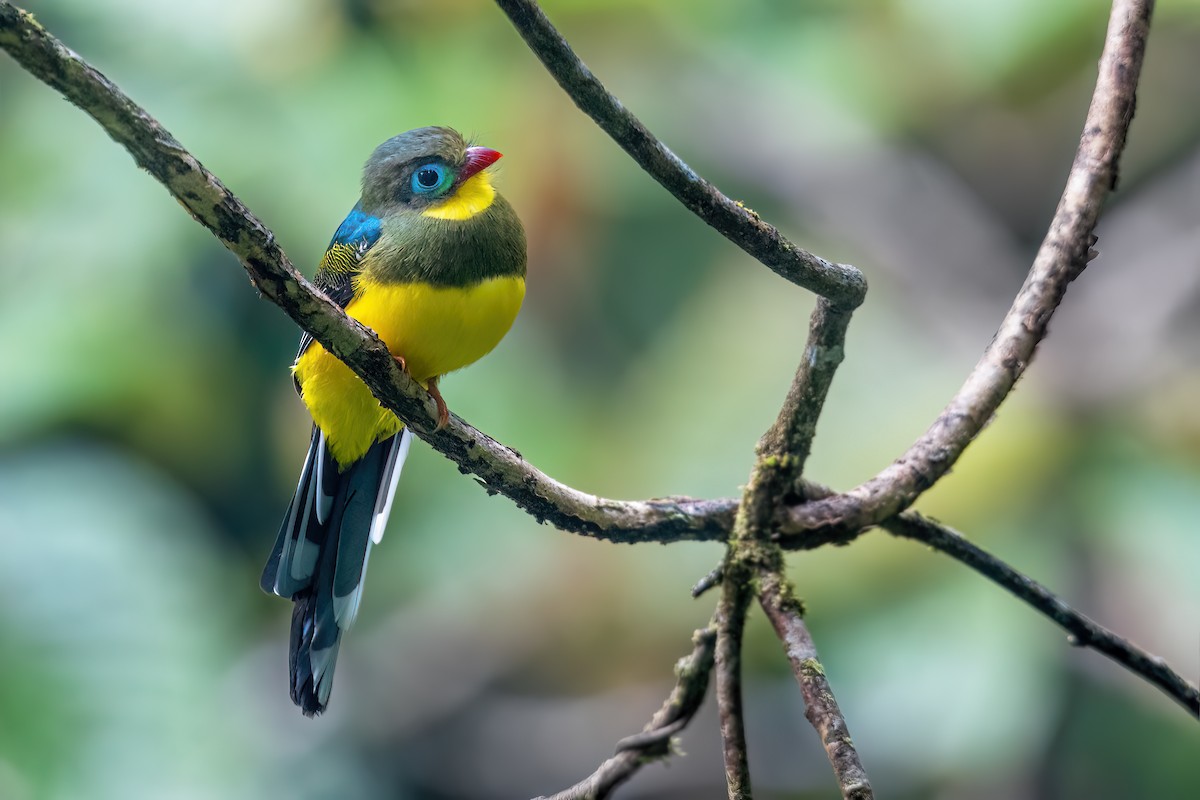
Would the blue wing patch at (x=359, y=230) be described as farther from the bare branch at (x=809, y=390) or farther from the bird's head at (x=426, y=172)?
the bare branch at (x=809, y=390)

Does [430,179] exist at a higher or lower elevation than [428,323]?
higher

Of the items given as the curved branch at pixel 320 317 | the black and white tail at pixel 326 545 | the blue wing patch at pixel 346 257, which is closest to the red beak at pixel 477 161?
the blue wing patch at pixel 346 257

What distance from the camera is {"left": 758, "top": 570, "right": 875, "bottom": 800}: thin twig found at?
4.21ft

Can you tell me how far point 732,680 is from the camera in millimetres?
1479

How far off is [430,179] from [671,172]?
0.80 m

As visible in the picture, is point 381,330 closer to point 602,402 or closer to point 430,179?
point 430,179

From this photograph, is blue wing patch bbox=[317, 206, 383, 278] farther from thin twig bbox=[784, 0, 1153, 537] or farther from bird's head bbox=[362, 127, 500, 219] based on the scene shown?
thin twig bbox=[784, 0, 1153, 537]

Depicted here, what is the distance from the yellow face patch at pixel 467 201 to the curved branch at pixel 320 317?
43 cm

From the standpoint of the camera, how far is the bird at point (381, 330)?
177 centimetres

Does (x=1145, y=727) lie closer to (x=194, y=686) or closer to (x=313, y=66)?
(x=194, y=686)

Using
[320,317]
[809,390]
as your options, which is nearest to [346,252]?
[320,317]

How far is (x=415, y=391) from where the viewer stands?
1.54 m

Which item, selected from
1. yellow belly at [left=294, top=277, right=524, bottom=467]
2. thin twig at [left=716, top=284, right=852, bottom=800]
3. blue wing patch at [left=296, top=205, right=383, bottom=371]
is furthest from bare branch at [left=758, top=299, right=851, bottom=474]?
blue wing patch at [left=296, top=205, right=383, bottom=371]

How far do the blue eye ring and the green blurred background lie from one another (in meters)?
2.19
